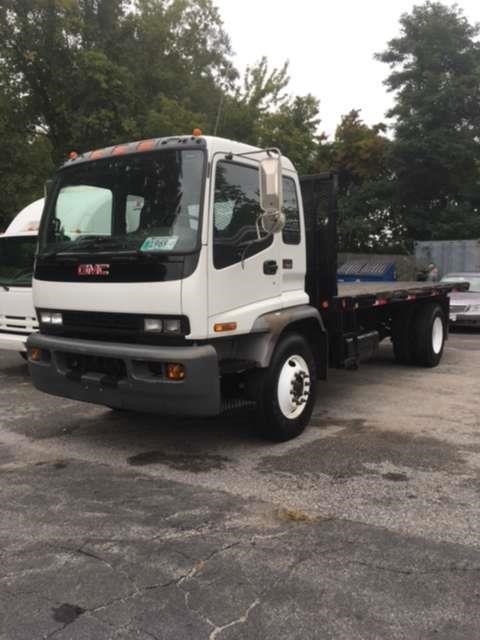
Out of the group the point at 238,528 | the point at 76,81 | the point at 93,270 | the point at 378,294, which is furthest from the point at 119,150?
the point at 76,81

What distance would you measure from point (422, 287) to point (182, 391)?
596cm

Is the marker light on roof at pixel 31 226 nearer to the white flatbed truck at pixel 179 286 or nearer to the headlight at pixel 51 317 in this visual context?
the white flatbed truck at pixel 179 286

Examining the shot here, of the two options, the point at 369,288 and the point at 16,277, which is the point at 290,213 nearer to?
the point at 369,288

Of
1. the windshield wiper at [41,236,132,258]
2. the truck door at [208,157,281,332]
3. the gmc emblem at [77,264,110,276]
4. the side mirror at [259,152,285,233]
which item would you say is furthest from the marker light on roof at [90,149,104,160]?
the side mirror at [259,152,285,233]

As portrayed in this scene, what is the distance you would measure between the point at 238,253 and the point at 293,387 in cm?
138

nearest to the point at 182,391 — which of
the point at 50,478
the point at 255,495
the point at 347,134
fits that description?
the point at 255,495

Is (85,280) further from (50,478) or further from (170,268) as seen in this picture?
(50,478)

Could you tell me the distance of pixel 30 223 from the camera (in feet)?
31.8

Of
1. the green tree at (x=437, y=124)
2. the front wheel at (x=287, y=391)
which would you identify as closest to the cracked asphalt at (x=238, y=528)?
the front wheel at (x=287, y=391)

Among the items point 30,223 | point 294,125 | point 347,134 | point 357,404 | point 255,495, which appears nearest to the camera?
point 255,495

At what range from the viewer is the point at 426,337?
9562 millimetres

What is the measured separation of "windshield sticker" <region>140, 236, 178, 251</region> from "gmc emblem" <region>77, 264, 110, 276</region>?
384mm

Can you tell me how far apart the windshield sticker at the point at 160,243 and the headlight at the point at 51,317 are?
1.15 m

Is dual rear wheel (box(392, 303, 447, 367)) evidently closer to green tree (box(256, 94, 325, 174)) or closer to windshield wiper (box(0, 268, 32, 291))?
windshield wiper (box(0, 268, 32, 291))
